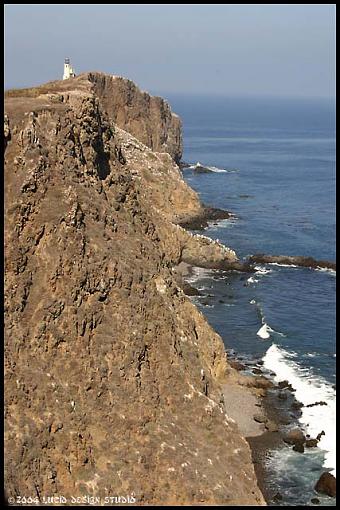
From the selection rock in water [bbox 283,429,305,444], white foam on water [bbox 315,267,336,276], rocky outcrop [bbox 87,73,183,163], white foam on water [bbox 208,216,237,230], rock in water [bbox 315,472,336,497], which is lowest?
rock in water [bbox 315,472,336,497]

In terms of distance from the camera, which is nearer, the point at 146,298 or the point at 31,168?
the point at 31,168

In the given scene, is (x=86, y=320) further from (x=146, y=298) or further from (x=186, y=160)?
(x=186, y=160)

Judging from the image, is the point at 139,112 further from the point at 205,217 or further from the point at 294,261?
the point at 294,261

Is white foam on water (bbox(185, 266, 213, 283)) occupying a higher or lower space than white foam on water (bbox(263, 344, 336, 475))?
higher

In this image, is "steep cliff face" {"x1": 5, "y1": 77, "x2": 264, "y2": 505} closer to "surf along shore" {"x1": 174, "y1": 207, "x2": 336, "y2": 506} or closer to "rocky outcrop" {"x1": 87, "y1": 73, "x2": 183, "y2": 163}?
"surf along shore" {"x1": 174, "y1": 207, "x2": 336, "y2": 506}

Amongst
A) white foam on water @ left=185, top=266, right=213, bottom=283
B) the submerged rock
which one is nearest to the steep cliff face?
the submerged rock

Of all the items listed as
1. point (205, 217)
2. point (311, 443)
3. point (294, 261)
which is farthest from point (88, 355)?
point (205, 217)

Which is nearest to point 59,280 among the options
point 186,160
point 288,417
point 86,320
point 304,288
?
point 86,320
